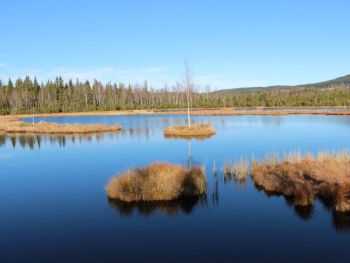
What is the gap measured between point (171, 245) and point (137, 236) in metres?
1.35

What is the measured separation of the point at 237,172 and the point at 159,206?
19.8 feet

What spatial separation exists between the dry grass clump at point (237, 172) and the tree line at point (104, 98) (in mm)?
78713

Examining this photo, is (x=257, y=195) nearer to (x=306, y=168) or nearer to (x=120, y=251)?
(x=306, y=168)

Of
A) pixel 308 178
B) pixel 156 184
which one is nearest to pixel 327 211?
pixel 308 178

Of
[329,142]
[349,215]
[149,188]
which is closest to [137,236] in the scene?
[149,188]

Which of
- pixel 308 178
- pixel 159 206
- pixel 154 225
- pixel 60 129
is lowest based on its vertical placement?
pixel 154 225

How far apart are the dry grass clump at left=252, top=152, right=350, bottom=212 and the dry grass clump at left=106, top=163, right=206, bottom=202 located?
341 centimetres

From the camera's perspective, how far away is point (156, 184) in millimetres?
15695

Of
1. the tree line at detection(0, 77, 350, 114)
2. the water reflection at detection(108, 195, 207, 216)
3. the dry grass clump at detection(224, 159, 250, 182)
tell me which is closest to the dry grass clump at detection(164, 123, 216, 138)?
the dry grass clump at detection(224, 159, 250, 182)

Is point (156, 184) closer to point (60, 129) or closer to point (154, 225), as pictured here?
point (154, 225)

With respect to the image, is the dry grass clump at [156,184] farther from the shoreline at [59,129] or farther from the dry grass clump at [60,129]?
the dry grass clump at [60,129]

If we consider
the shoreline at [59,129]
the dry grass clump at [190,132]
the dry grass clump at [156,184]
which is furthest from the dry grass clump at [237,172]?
the shoreline at [59,129]

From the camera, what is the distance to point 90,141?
3875 cm

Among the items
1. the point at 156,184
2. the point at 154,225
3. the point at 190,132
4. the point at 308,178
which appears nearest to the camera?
the point at 154,225
